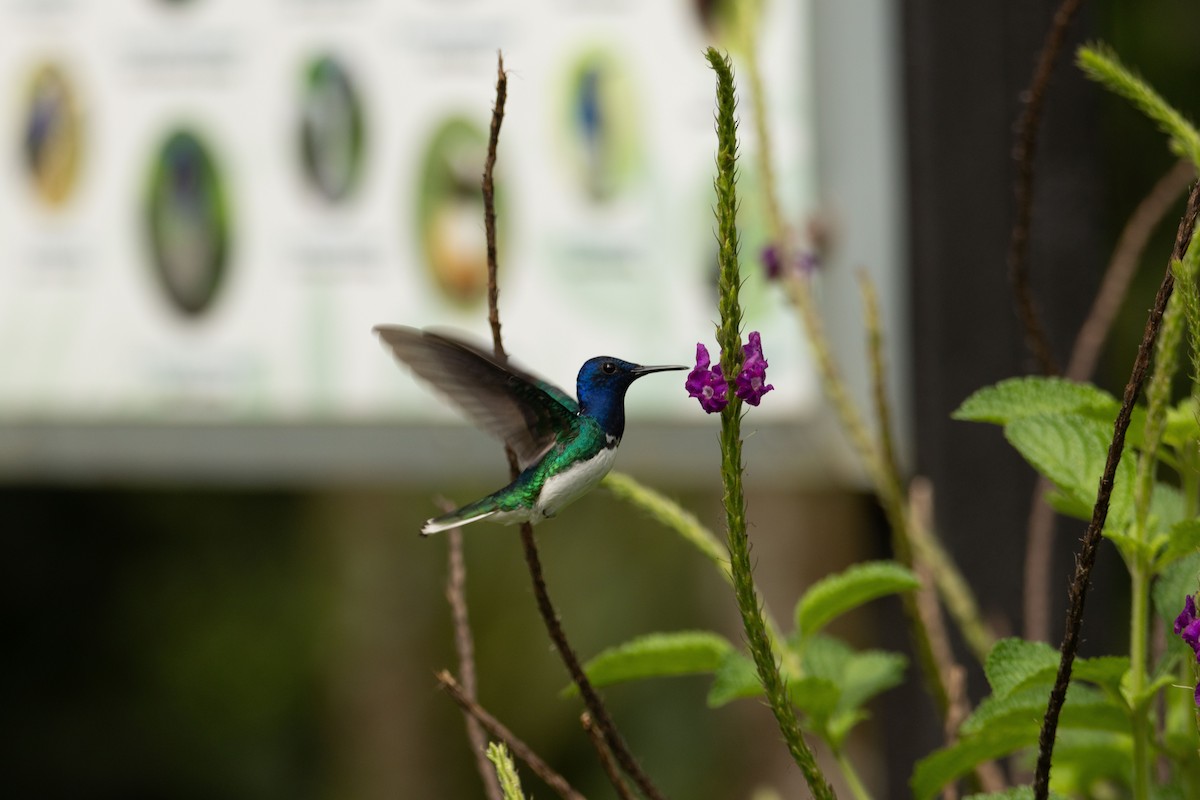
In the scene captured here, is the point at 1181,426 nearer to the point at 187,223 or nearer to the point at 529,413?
the point at 529,413

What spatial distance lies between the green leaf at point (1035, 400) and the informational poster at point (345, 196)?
3.29ft

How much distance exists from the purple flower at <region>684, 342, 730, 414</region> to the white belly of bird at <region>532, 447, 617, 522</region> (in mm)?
100

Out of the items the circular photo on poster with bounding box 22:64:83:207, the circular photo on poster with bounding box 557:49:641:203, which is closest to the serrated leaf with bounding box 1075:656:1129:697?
the circular photo on poster with bounding box 557:49:641:203

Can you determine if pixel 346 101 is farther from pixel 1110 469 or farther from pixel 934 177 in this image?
pixel 1110 469

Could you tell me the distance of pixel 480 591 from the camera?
472 centimetres

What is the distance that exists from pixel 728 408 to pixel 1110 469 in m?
0.10

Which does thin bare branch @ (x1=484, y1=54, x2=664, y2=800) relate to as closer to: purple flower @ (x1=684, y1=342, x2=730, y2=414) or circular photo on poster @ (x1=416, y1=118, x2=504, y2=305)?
purple flower @ (x1=684, y1=342, x2=730, y2=414)

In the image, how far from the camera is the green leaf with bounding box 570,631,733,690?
0.56 meters

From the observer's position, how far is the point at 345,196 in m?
1.93

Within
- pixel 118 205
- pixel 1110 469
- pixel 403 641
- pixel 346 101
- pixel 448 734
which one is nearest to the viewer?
pixel 1110 469

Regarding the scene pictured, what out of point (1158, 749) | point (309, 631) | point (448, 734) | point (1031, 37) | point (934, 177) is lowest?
point (448, 734)

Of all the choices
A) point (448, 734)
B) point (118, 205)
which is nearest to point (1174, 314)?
point (118, 205)

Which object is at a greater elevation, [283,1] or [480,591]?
[283,1]

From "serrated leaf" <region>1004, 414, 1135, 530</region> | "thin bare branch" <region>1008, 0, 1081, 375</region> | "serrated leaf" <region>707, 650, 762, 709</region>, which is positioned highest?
"thin bare branch" <region>1008, 0, 1081, 375</region>
